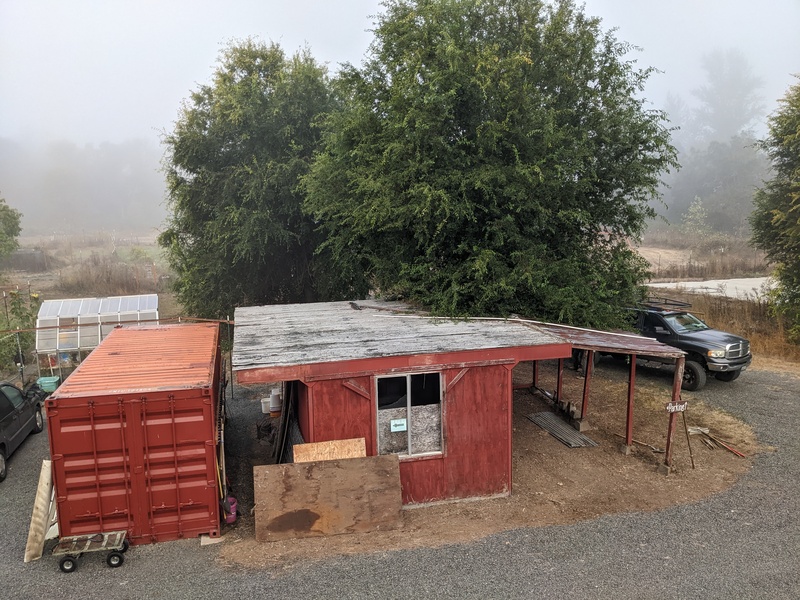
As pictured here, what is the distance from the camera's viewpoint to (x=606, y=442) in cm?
1223

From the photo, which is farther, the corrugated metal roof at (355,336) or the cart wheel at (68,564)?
the corrugated metal roof at (355,336)

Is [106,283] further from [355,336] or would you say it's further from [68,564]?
[68,564]

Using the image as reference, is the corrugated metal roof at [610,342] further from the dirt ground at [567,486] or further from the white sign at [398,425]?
the white sign at [398,425]

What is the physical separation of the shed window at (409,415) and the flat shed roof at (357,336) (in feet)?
2.06

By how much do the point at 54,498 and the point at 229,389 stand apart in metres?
9.81

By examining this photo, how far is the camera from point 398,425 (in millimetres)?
9055

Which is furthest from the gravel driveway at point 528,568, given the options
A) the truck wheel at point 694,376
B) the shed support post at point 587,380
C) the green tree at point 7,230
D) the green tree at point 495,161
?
the green tree at point 7,230

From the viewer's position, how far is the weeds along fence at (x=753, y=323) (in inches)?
837

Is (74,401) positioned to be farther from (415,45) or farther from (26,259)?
(26,259)

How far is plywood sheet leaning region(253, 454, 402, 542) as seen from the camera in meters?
8.16

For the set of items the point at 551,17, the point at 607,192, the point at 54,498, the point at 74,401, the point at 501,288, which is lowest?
the point at 54,498

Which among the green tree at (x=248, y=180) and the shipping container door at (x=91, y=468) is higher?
the green tree at (x=248, y=180)

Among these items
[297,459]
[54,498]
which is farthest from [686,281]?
[54,498]

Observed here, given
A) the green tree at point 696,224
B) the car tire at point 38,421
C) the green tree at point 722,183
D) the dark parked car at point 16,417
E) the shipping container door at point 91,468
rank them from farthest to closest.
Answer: the green tree at point 722,183
the green tree at point 696,224
the car tire at point 38,421
the dark parked car at point 16,417
the shipping container door at point 91,468
